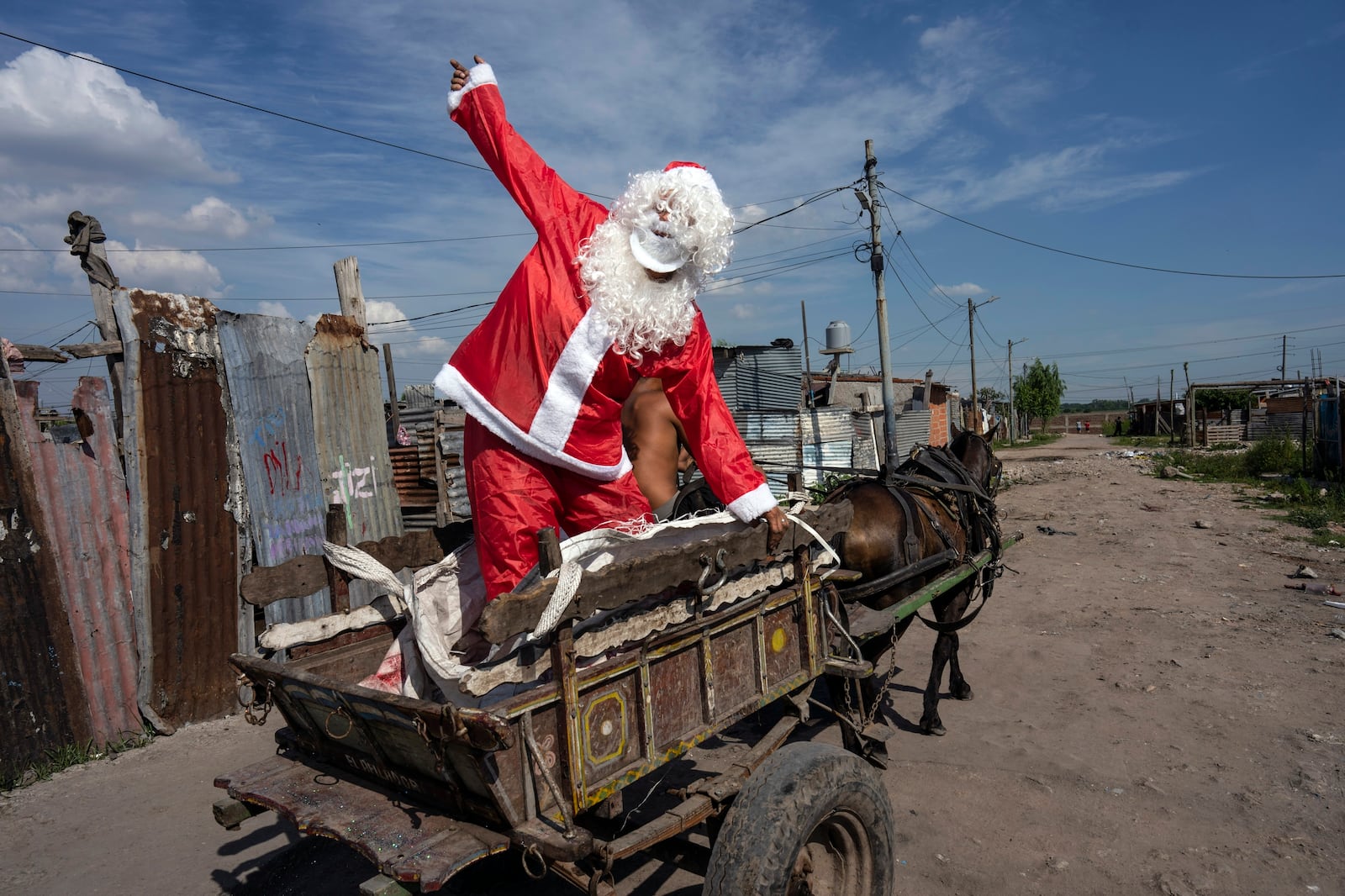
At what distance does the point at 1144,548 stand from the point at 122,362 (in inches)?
421

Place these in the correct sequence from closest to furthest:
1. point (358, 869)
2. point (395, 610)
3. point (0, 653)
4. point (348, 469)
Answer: point (395, 610), point (358, 869), point (0, 653), point (348, 469)

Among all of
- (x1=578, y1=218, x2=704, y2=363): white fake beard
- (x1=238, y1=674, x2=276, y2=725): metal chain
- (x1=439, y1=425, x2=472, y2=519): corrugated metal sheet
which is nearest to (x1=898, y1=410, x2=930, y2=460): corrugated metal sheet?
(x1=439, y1=425, x2=472, y2=519): corrugated metal sheet

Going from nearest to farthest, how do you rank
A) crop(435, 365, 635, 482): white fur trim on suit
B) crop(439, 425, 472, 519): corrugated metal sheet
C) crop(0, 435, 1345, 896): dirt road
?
crop(435, 365, 635, 482): white fur trim on suit
crop(0, 435, 1345, 896): dirt road
crop(439, 425, 472, 519): corrugated metal sheet

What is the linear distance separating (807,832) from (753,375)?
1300 cm

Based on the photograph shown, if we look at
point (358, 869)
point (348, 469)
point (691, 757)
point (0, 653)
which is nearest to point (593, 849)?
point (358, 869)

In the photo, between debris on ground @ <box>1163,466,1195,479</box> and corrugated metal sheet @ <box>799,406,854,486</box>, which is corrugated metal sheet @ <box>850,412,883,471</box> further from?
debris on ground @ <box>1163,466,1195,479</box>

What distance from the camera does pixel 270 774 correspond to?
2.35 meters

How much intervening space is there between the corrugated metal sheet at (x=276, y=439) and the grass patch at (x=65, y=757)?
39.2 inches

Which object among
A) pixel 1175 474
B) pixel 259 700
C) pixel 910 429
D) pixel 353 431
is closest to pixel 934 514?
pixel 259 700

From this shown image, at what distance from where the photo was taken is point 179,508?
4.86m

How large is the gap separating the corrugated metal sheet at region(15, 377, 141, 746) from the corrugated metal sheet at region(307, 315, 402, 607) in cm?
129

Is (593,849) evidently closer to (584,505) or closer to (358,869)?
(584,505)

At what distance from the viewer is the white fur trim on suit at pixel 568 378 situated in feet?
8.60

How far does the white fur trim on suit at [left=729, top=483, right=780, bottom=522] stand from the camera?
254 cm
